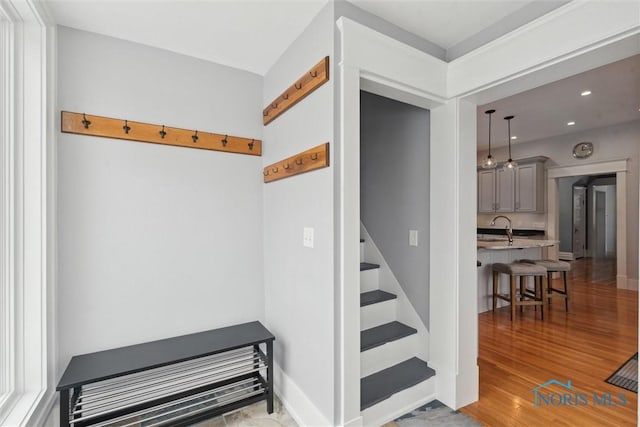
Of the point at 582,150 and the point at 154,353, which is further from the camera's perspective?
the point at 582,150

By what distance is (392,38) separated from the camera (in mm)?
1794

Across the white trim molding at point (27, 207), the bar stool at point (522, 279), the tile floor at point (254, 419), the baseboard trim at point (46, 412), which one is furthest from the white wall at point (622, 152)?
the baseboard trim at point (46, 412)

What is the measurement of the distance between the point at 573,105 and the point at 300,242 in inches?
174

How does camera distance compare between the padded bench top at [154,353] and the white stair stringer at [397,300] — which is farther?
the white stair stringer at [397,300]

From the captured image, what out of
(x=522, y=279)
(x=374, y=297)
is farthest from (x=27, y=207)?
(x=522, y=279)

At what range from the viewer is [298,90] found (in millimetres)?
1911

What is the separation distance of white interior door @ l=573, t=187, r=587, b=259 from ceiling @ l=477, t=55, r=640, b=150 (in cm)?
422

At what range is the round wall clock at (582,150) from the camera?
532cm

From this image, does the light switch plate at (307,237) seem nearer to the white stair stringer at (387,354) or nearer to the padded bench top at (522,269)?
the white stair stringer at (387,354)

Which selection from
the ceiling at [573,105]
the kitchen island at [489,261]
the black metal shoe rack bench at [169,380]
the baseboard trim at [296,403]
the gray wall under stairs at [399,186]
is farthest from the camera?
the kitchen island at [489,261]

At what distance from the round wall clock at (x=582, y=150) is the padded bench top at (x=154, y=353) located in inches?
247

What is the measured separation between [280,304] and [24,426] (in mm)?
1380

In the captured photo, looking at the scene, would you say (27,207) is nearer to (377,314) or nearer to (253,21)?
(253,21)

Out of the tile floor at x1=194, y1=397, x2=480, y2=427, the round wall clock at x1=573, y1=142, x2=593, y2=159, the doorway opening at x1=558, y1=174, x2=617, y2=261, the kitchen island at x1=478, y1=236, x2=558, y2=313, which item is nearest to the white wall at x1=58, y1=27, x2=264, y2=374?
the tile floor at x1=194, y1=397, x2=480, y2=427
